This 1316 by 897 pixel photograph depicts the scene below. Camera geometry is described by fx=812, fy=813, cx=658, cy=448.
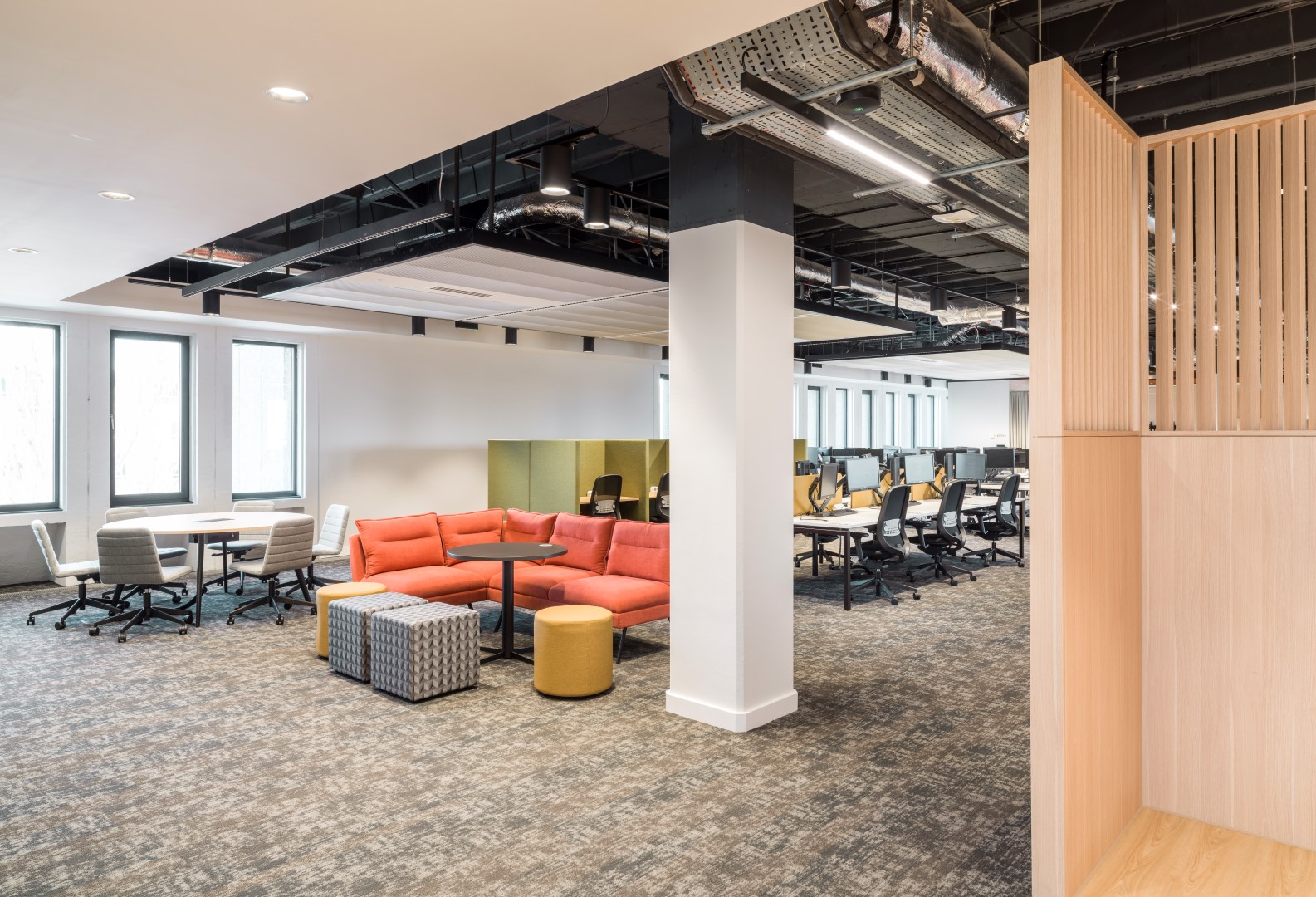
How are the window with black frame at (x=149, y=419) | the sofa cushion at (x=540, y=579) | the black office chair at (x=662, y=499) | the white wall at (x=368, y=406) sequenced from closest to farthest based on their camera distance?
the sofa cushion at (x=540, y=579) → the white wall at (x=368, y=406) → the window with black frame at (x=149, y=419) → the black office chair at (x=662, y=499)

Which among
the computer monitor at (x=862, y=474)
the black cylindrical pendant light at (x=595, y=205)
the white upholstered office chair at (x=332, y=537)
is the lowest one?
the white upholstered office chair at (x=332, y=537)

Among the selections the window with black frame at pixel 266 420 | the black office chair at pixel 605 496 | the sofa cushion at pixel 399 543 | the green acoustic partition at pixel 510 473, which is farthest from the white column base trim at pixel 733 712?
the window with black frame at pixel 266 420

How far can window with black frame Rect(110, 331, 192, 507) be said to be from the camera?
9234 mm

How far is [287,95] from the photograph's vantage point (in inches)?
122

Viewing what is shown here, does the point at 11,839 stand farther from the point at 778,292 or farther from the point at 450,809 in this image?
the point at 778,292

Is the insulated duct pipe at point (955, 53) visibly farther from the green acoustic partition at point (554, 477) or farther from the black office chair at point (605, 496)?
the black office chair at point (605, 496)

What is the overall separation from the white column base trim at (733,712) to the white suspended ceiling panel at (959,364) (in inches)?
391

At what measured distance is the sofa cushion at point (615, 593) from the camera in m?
5.75

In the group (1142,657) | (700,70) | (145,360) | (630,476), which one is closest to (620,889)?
(1142,657)

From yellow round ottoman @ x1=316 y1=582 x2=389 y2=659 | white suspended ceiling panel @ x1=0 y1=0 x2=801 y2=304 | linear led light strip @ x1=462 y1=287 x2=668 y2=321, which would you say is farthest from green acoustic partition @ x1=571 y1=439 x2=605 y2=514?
white suspended ceiling panel @ x1=0 y1=0 x2=801 y2=304

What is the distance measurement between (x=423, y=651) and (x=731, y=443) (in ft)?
7.42

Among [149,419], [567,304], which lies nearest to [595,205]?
[567,304]

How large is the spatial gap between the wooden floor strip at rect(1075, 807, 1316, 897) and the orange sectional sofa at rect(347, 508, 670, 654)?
12.3ft

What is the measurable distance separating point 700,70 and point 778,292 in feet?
4.97
